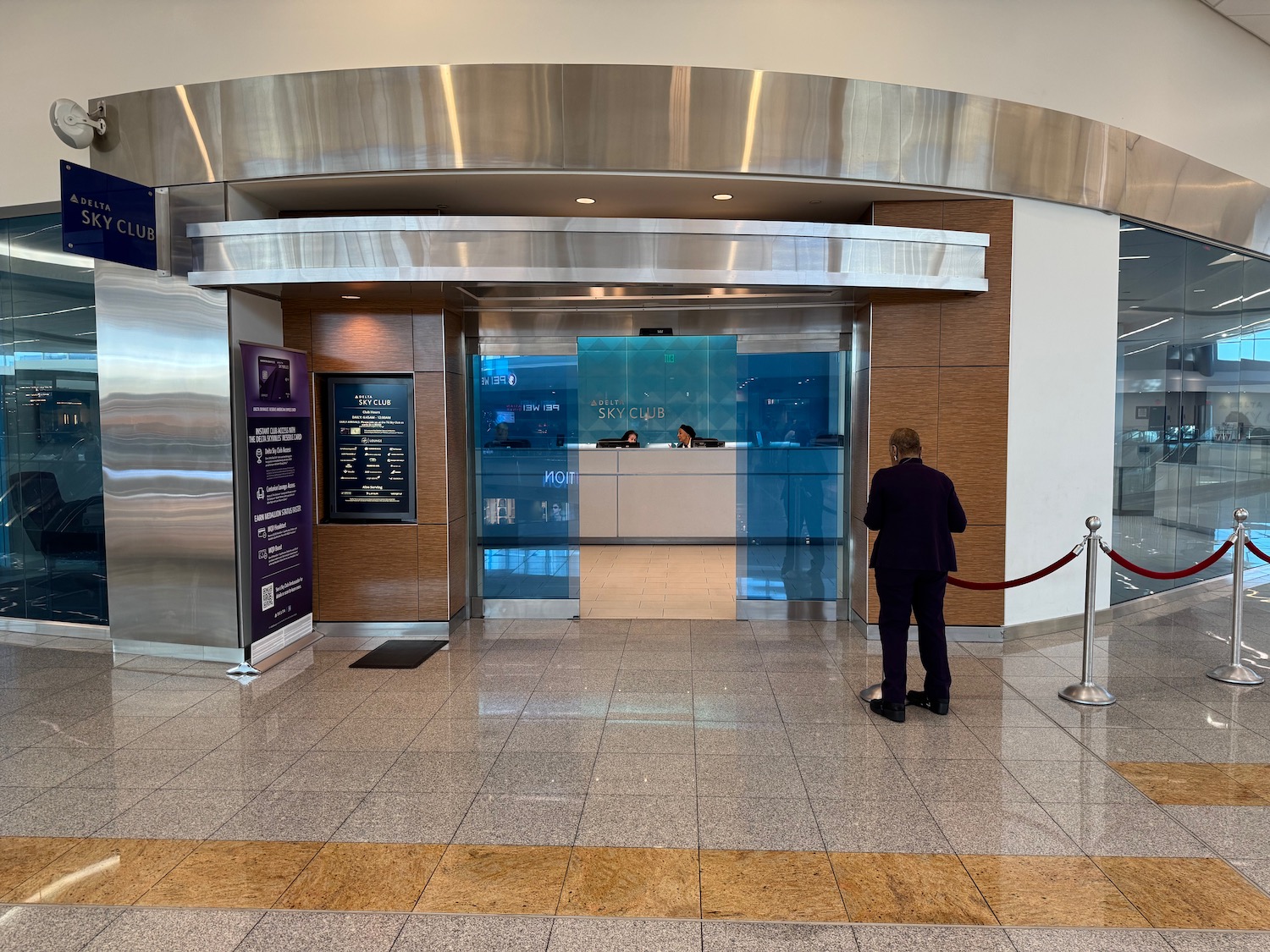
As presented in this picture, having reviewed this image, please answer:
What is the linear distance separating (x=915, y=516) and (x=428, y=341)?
4195 millimetres

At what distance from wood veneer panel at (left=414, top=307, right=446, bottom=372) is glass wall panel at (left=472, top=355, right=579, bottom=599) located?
2.72 ft

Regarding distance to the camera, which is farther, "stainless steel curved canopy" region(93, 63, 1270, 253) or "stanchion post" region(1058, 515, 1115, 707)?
"stainless steel curved canopy" region(93, 63, 1270, 253)

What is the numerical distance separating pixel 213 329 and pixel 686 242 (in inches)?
138

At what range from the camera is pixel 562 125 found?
5.96 meters

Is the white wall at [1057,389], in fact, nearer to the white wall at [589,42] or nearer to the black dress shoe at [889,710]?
the white wall at [589,42]

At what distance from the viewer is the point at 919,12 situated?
639cm

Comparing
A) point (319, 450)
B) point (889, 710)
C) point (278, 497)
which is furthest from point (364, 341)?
point (889, 710)

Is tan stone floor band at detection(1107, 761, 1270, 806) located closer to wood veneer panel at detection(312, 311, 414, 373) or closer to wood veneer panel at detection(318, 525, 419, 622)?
wood veneer panel at detection(318, 525, 419, 622)

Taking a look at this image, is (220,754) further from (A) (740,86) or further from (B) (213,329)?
(A) (740,86)

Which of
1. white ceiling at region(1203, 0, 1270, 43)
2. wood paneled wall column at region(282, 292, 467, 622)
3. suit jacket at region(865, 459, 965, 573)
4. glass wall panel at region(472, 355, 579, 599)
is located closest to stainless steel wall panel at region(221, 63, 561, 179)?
wood paneled wall column at region(282, 292, 467, 622)

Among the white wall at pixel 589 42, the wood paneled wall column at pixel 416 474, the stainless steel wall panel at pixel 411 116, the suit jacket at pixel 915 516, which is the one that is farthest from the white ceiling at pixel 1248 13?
the wood paneled wall column at pixel 416 474

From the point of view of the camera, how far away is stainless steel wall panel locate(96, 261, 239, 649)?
20.4 feet

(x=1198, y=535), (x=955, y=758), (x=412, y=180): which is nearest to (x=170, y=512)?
(x=412, y=180)

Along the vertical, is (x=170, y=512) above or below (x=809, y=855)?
above
